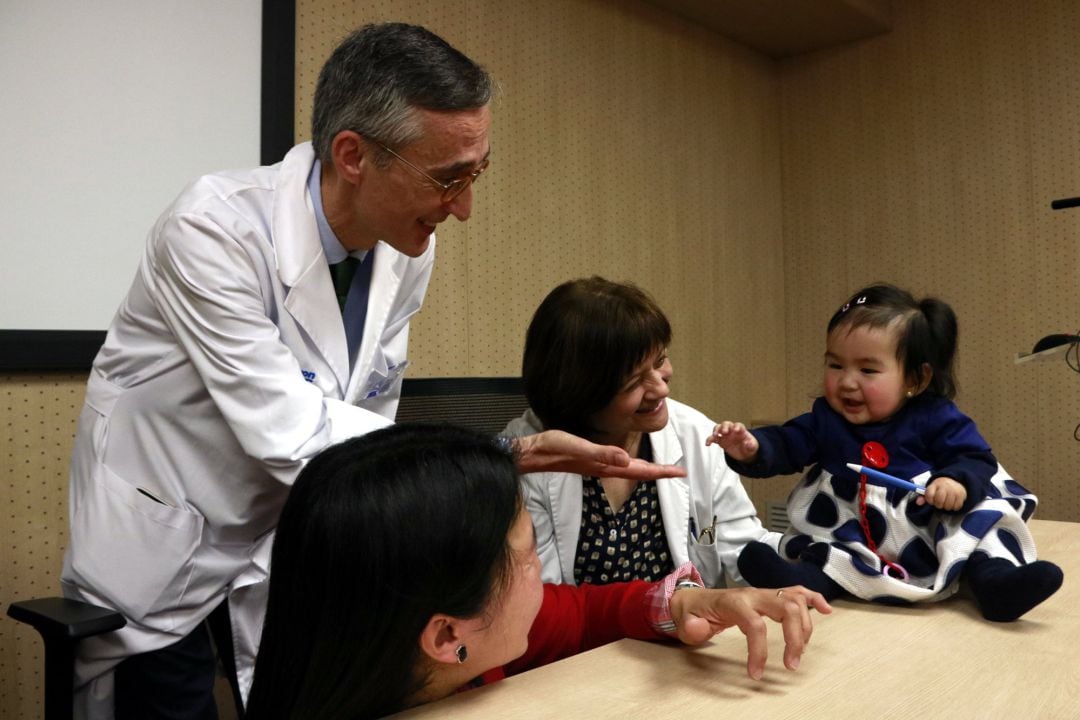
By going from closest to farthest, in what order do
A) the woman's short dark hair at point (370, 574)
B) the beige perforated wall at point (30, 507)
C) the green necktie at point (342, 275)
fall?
the woman's short dark hair at point (370, 574), the green necktie at point (342, 275), the beige perforated wall at point (30, 507)

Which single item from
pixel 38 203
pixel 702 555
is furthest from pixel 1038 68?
pixel 38 203

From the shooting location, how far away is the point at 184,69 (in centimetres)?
226

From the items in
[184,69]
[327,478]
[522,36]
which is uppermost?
[522,36]

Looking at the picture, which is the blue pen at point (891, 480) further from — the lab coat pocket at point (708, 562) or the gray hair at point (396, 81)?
the gray hair at point (396, 81)

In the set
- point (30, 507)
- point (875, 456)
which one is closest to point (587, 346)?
point (875, 456)

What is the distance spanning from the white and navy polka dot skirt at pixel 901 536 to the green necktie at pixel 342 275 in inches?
32.4

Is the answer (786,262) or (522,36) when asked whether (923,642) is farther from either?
(786,262)

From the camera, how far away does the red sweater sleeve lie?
1178 millimetres

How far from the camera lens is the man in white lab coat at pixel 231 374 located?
1317 millimetres

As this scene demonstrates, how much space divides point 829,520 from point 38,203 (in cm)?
174

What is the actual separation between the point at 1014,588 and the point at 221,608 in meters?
1.14

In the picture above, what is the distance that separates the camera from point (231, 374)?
1.30 m

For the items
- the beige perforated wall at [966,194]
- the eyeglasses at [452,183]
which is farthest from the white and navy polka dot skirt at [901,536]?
the beige perforated wall at [966,194]

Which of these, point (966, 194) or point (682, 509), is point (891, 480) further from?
point (966, 194)
